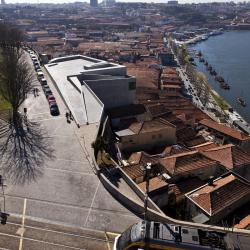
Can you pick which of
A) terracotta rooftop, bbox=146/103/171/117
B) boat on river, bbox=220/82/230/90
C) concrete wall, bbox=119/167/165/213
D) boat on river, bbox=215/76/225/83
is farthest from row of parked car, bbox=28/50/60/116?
boat on river, bbox=215/76/225/83

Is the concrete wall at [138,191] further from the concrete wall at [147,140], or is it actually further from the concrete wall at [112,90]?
the concrete wall at [112,90]

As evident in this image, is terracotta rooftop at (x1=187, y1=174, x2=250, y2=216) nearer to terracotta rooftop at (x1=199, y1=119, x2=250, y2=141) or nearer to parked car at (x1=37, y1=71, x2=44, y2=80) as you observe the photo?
terracotta rooftop at (x1=199, y1=119, x2=250, y2=141)

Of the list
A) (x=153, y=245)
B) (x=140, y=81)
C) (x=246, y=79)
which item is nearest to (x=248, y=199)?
(x=153, y=245)

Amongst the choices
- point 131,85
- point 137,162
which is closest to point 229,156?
point 137,162

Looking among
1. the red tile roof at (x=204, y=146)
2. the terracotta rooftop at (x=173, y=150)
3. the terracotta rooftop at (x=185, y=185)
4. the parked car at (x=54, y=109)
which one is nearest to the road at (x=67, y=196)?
the parked car at (x=54, y=109)

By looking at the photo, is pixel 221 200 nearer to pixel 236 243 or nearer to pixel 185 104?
pixel 236 243

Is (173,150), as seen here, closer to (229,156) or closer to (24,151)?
(229,156)
